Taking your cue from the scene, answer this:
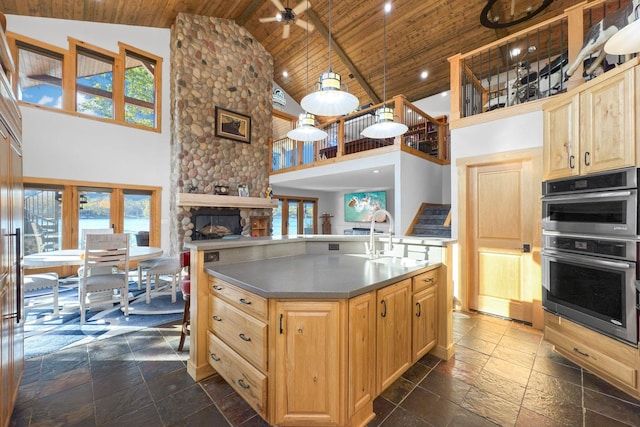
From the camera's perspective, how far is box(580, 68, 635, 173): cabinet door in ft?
6.28

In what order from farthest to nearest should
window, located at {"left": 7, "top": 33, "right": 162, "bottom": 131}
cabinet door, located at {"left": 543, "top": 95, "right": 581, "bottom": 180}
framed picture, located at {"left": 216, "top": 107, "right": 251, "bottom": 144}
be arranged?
framed picture, located at {"left": 216, "top": 107, "right": 251, "bottom": 144}
window, located at {"left": 7, "top": 33, "right": 162, "bottom": 131}
cabinet door, located at {"left": 543, "top": 95, "right": 581, "bottom": 180}

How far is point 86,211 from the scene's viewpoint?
17.7 ft

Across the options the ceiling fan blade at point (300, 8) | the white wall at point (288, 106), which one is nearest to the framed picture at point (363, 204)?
the white wall at point (288, 106)

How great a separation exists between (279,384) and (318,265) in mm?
872

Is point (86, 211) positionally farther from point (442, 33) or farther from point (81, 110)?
point (442, 33)

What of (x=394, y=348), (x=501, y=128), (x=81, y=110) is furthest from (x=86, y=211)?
(x=501, y=128)

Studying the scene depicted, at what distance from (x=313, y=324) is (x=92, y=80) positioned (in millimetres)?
6956

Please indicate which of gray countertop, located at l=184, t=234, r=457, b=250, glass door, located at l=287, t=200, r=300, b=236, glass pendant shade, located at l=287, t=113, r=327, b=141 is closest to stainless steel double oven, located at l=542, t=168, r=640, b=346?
gray countertop, located at l=184, t=234, r=457, b=250

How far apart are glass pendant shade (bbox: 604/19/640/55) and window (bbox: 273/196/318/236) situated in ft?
24.4

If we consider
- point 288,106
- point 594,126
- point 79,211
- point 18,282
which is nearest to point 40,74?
point 79,211

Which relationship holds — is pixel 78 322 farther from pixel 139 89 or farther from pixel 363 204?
pixel 363 204

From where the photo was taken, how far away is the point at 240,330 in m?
1.72

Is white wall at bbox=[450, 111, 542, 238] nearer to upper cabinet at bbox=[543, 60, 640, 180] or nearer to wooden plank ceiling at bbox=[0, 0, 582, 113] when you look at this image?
upper cabinet at bbox=[543, 60, 640, 180]

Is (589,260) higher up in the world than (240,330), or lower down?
higher up
